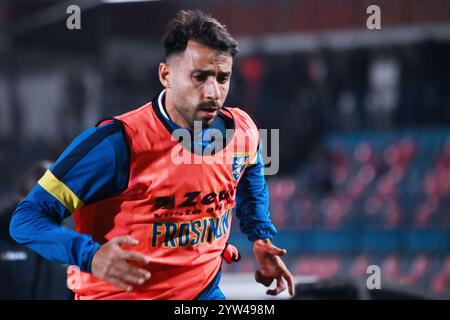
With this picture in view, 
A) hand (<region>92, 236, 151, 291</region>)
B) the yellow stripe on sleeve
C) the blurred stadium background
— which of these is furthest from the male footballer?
the blurred stadium background

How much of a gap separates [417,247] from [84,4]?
330 centimetres

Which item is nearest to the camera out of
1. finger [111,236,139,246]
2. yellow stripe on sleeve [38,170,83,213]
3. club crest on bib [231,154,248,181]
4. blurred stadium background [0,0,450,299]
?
finger [111,236,139,246]

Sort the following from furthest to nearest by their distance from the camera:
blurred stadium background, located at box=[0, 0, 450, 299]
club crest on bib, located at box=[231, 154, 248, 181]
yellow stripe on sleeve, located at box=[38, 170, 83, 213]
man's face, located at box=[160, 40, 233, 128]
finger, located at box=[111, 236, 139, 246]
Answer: blurred stadium background, located at box=[0, 0, 450, 299] < club crest on bib, located at box=[231, 154, 248, 181] < man's face, located at box=[160, 40, 233, 128] < yellow stripe on sleeve, located at box=[38, 170, 83, 213] < finger, located at box=[111, 236, 139, 246]

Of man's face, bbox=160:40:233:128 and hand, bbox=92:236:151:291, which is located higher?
man's face, bbox=160:40:233:128

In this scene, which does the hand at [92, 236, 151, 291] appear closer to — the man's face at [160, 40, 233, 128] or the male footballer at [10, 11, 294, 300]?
the male footballer at [10, 11, 294, 300]

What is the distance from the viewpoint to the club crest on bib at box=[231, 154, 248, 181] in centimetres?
226

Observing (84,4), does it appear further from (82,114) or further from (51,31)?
(51,31)

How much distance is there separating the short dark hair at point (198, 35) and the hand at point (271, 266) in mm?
619

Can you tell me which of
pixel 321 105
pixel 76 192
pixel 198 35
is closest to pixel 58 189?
pixel 76 192

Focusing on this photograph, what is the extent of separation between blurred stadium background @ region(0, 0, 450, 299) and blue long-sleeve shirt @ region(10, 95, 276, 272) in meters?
2.37

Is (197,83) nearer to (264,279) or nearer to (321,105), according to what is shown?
(264,279)

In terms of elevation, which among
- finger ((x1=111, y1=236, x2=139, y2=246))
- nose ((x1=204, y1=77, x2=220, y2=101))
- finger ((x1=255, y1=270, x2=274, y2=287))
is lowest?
finger ((x1=255, y1=270, x2=274, y2=287))

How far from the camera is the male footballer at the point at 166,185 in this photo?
1.95 metres

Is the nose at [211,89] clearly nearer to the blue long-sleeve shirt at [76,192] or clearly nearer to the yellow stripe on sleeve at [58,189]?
the blue long-sleeve shirt at [76,192]
